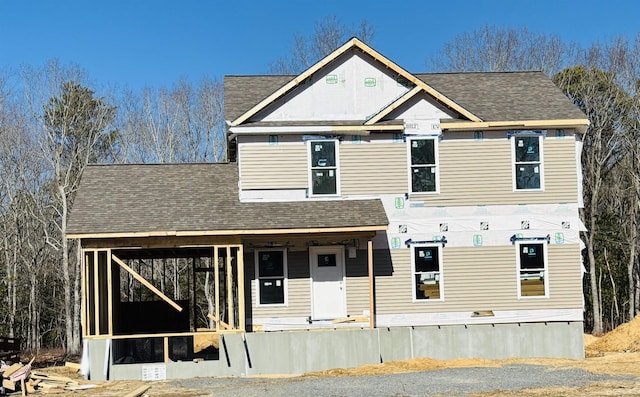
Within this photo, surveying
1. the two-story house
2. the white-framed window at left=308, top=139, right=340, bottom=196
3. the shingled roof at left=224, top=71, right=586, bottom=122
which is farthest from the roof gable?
the white-framed window at left=308, top=139, right=340, bottom=196

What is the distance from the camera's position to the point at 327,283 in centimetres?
2380

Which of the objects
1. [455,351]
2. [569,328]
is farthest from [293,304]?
[569,328]

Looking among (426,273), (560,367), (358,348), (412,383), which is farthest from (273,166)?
(560,367)

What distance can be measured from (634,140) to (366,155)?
19442 mm

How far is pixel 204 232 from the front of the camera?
2205 cm

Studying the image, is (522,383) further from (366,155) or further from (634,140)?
(634,140)

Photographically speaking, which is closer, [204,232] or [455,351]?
[204,232]

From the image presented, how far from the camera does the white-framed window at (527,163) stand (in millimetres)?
24359

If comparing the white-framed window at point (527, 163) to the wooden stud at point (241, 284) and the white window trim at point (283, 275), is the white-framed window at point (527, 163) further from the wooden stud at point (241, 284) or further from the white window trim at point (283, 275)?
the wooden stud at point (241, 284)

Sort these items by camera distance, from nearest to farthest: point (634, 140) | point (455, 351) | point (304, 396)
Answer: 1. point (304, 396)
2. point (455, 351)
3. point (634, 140)

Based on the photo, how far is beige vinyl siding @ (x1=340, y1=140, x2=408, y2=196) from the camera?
79.2 ft

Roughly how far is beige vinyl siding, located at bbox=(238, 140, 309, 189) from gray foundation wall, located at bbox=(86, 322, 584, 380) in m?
4.06

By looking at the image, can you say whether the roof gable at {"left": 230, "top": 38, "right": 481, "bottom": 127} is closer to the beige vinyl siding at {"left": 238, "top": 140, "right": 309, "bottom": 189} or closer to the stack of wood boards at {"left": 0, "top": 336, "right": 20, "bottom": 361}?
the beige vinyl siding at {"left": 238, "top": 140, "right": 309, "bottom": 189}

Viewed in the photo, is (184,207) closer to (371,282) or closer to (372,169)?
(372,169)
